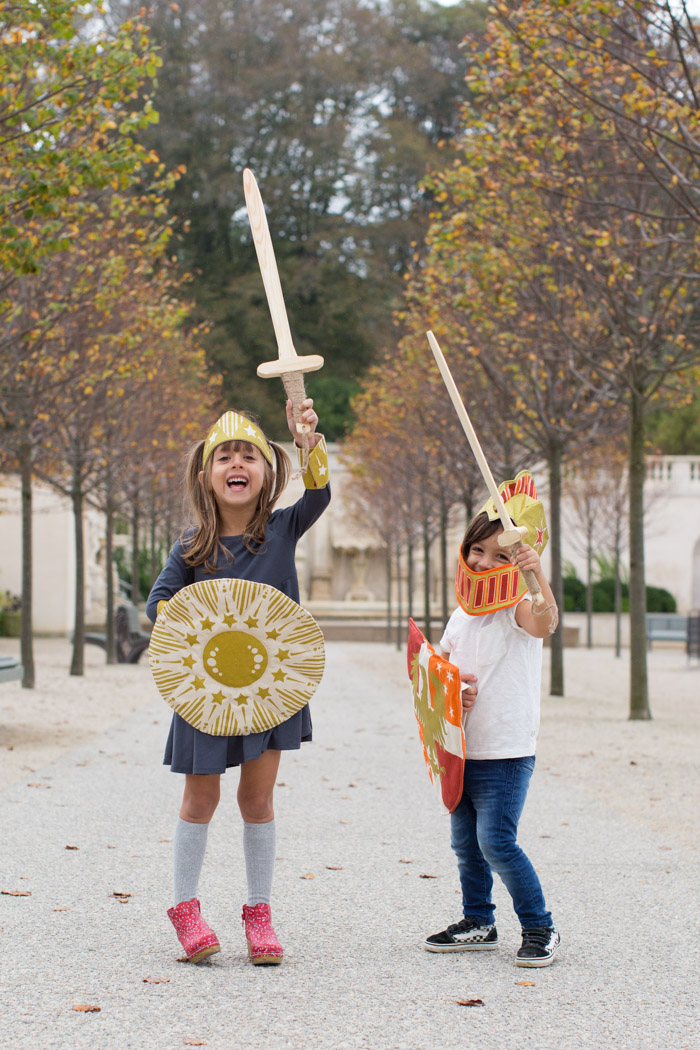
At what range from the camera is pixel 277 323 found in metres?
3.48

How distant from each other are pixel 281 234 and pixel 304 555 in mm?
22503

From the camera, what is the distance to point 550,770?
29.4 ft

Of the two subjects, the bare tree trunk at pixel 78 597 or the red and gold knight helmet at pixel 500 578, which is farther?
the bare tree trunk at pixel 78 597

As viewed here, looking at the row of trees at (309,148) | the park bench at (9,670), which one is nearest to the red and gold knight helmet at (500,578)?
the park bench at (9,670)

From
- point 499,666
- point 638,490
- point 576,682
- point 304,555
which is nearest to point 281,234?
point 304,555

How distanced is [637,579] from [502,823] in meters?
8.69

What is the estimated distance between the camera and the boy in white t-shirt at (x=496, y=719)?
395 centimetres

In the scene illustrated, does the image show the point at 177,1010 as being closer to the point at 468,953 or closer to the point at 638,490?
the point at 468,953

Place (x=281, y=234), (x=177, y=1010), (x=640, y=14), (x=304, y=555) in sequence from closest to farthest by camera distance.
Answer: (x=177, y=1010), (x=640, y=14), (x=304, y=555), (x=281, y=234)

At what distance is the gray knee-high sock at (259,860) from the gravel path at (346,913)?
0.71ft

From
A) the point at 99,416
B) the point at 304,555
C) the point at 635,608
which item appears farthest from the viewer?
the point at 304,555

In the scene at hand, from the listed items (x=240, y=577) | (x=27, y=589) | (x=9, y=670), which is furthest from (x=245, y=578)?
(x=27, y=589)

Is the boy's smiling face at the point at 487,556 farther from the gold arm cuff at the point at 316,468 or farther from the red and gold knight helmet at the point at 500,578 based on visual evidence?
the gold arm cuff at the point at 316,468

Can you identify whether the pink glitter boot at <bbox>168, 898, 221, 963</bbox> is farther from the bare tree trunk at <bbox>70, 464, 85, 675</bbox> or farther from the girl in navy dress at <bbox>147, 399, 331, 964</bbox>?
the bare tree trunk at <bbox>70, 464, 85, 675</bbox>
